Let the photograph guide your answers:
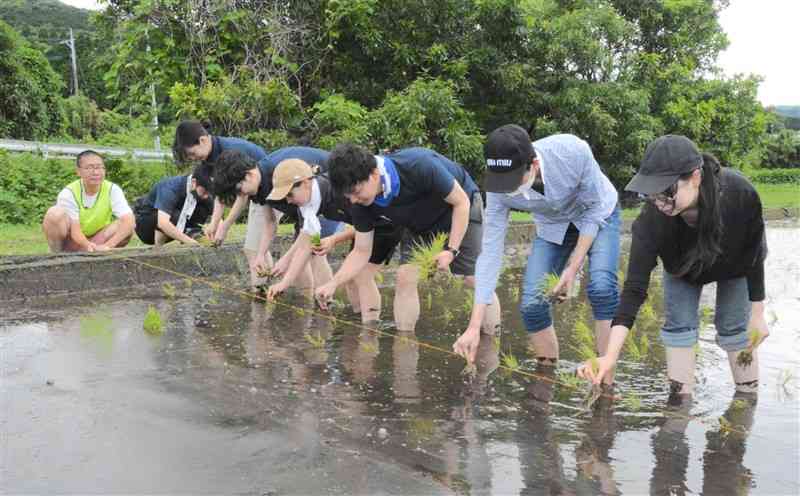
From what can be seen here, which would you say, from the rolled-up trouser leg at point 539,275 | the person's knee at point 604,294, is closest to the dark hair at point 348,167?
the rolled-up trouser leg at point 539,275

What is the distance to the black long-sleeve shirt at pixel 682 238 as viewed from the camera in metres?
3.90

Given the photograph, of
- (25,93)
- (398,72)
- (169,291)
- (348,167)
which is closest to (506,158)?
(348,167)

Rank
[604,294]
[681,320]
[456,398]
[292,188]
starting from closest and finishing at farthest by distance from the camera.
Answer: [681,320]
[456,398]
[604,294]
[292,188]

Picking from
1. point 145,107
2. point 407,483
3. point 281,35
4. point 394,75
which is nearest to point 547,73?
point 394,75

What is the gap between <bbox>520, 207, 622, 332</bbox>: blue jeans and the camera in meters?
4.86

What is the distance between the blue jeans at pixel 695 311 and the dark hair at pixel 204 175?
453cm

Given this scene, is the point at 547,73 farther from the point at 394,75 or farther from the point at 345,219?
the point at 345,219

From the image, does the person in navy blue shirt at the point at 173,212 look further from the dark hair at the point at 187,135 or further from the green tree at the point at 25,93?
the green tree at the point at 25,93

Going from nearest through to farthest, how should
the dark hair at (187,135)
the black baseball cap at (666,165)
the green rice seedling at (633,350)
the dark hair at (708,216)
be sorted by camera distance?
the black baseball cap at (666,165) → the dark hair at (708,216) → the green rice seedling at (633,350) → the dark hair at (187,135)

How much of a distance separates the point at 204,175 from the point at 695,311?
4.95 metres

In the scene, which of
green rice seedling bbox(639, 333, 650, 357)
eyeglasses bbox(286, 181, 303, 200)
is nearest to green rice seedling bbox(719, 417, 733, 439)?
green rice seedling bbox(639, 333, 650, 357)

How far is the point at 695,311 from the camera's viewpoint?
14.6ft

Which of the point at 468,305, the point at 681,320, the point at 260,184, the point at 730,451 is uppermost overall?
the point at 260,184

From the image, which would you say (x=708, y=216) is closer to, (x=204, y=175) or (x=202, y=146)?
(x=202, y=146)
